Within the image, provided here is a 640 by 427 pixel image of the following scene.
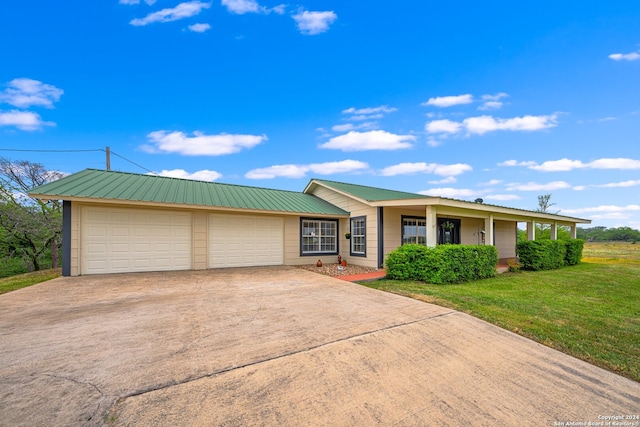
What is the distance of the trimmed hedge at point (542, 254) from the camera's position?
1127cm

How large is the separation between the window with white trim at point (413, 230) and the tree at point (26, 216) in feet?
55.7

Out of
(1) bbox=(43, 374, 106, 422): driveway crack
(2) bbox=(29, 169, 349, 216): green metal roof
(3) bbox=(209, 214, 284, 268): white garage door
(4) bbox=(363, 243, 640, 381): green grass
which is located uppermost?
Answer: (2) bbox=(29, 169, 349, 216): green metal roof

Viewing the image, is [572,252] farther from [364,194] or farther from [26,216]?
[26,216]

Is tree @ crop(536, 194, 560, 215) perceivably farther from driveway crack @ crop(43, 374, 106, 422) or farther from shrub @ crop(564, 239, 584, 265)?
driveway crack @ crop(43, 374, 106, 422)

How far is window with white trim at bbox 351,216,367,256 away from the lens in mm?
11250

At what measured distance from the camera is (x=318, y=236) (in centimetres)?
1238

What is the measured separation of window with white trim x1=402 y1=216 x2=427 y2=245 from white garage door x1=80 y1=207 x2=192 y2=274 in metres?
8.50

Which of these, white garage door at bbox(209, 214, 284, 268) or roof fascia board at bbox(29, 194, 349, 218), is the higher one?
roof fascia board at bbox(29, 194, 349, 218)

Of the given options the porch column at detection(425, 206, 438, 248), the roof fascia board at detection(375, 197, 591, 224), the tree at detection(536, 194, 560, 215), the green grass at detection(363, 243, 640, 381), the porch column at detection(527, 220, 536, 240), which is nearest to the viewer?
the green grass at detection(363, 243, 640, 381)

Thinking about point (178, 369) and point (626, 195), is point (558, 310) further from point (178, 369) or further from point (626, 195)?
point (626, 195)

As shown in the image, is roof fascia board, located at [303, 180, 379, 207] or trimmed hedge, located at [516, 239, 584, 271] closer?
roof fascia board, located at [303, 180, 379, 207]

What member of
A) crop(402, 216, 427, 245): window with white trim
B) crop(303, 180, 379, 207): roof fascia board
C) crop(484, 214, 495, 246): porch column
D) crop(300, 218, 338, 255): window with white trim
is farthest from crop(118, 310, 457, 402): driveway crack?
crop(300, 218, 338, 255): window with white trim

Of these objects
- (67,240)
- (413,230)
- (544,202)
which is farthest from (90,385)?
(544,202)

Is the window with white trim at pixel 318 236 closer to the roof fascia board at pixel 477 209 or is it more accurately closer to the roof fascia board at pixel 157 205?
the roof fascia board at pixel 157 205
